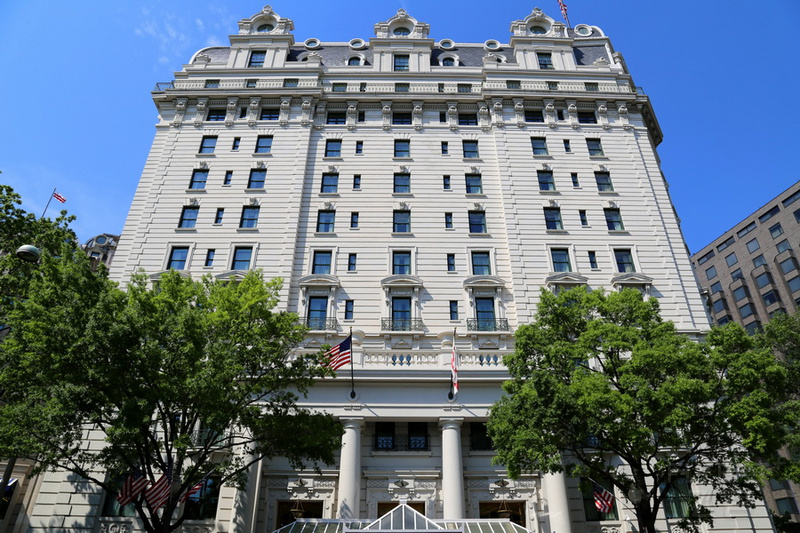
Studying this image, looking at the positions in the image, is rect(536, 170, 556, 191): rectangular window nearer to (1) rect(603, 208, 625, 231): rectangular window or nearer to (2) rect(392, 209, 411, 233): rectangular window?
(1) rect(603, 208, 625, 231): rectangular window

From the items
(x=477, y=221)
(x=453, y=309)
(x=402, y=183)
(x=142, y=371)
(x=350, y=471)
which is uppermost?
(x=402, y=183)

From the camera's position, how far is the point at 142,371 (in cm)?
1769

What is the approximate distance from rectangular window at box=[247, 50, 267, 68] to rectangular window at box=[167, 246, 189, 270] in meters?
17.6

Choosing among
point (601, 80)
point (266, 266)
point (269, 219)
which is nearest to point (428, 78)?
point (601, 80)

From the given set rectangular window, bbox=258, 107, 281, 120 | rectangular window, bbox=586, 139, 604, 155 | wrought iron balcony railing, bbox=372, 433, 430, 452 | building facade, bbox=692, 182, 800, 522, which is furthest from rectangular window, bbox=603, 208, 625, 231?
building facade, bbox=692, 182, 800, 522

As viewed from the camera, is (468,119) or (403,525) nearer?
(403,525)

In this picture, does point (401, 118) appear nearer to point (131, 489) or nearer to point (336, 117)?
point (336, 117)

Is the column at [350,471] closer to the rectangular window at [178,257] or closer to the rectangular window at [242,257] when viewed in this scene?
the rectangular window at [242,257]

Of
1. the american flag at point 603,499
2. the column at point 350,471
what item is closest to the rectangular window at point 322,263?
the column at point 350,471

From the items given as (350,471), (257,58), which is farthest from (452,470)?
(257,58)

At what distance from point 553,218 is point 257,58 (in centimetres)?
2666

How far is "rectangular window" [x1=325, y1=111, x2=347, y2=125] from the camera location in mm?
39375

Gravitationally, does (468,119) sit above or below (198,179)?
above

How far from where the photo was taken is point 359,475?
2327 cm
